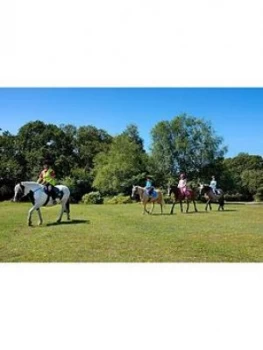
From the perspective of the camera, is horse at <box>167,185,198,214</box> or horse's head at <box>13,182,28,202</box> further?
horse at <box>167,185,198,214</box>

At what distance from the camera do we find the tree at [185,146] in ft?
25.4

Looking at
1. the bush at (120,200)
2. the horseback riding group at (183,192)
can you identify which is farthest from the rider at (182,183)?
the bush at (120,200)

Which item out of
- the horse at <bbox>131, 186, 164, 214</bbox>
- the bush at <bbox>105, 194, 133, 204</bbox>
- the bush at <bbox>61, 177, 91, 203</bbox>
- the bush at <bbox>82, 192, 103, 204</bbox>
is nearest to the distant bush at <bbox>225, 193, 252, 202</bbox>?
the horse at <bbox>131, 186, 164, 214</bbox>

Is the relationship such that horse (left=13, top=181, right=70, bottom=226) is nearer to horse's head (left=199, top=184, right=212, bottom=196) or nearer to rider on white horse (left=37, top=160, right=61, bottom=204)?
rider on white horse (left=37, top=160, right=61, bottom=204)

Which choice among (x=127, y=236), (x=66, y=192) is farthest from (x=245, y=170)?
(x=66, y=192)

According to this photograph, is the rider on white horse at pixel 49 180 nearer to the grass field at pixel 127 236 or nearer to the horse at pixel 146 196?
the grass field at pixel 127 236

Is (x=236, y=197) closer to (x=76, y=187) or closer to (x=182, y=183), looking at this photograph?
(x=182, y=183)

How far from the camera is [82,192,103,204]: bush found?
308 inches

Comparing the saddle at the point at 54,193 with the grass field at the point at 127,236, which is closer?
the grass field at the point at 127,236

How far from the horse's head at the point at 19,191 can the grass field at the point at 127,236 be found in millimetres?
145

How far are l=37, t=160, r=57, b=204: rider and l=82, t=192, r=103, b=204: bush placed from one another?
45 cm
